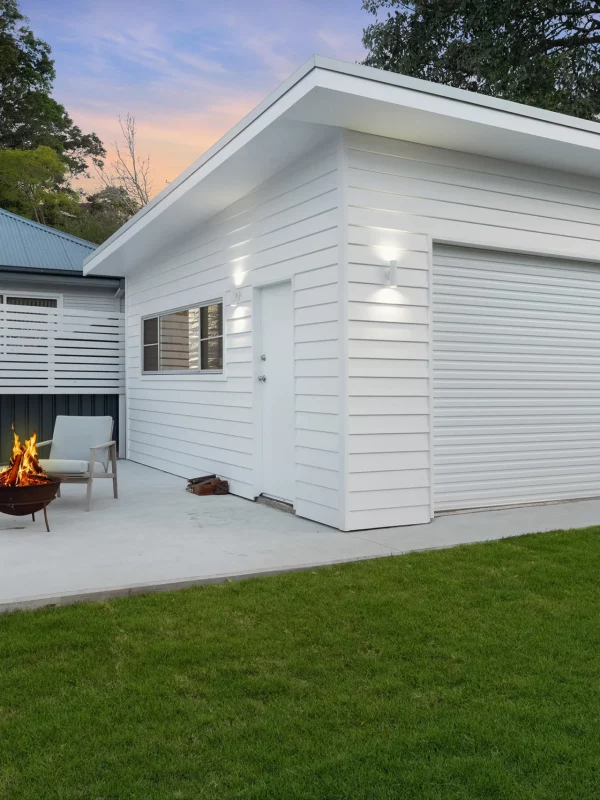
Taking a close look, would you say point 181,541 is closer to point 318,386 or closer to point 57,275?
point 318,386

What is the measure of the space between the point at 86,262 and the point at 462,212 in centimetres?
679

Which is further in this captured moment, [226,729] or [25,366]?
[25,366]

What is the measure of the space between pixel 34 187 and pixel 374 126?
23893 mm

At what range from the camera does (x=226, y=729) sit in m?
2.44

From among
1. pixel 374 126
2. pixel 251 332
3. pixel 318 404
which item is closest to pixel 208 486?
pixel 251 332

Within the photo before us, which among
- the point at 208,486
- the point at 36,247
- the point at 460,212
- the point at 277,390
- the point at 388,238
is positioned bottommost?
the point at 208,486

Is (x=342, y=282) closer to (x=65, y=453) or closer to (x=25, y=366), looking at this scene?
(x=65, y=453)

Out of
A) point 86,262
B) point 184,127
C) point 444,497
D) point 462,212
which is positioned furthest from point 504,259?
point 184,127

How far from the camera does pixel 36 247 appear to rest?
43.9 ft


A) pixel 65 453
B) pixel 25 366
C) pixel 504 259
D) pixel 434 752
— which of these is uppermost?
pixel 504 259

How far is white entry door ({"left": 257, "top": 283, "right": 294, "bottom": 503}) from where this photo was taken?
6.44 meters

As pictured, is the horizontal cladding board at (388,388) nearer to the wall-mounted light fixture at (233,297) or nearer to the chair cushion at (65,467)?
the wall-mounted light fixture at (233,297)

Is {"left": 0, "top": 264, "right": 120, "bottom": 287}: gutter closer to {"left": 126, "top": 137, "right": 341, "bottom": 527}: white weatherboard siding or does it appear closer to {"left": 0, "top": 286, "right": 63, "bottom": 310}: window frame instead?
{"left": 0, "top": 286, "right": 63, "bottom": 310}: window frame

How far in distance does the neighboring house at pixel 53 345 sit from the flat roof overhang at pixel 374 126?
4930 millimetres
